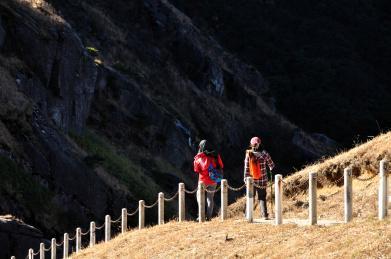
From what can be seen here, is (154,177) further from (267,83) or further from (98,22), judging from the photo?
(267,83)

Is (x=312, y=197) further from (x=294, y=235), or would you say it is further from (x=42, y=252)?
(x=42, y=252)

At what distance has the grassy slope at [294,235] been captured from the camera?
44.6ft

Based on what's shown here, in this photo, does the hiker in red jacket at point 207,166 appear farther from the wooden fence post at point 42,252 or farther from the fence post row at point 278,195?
the wooden fence post at point 42,252

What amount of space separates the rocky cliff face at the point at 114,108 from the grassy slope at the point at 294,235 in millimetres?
10942

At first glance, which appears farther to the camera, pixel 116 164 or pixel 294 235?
pixel 116 164

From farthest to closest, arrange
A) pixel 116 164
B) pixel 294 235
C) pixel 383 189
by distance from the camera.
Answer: pixel 116 164
pixel 294 235
pixel 383 189

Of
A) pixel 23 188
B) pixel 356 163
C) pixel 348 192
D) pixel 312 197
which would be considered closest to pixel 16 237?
pixel 23 188

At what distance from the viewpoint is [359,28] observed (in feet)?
284

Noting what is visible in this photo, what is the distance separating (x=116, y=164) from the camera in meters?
40.1

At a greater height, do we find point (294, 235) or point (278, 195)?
point (278, 195)

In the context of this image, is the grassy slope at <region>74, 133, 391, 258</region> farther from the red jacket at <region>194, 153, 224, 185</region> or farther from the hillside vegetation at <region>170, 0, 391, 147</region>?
the hillside vegetation at <region>170, 0, 391, 147</region>

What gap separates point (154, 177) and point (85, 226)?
1164 cm

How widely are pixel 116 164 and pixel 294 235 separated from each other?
25.5 meters

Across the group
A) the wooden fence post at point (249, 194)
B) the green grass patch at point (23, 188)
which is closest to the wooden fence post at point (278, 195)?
the wooden fence post at point (249, 194)
